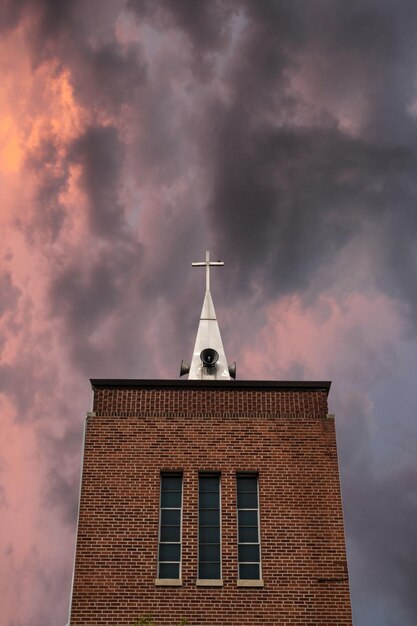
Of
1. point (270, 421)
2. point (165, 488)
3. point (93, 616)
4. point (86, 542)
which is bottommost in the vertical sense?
point (93, 616)

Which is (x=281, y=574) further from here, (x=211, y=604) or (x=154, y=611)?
(x=154, y=611)

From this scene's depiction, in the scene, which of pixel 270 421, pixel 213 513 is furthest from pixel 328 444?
pixel 213 513

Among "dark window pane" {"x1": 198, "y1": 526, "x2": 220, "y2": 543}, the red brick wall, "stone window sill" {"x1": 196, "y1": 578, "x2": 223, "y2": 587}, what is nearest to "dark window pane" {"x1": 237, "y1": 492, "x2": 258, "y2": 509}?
the red brick wall

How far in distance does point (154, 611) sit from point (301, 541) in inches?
160

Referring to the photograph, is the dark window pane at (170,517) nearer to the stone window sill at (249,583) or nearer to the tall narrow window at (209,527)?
the tall narrow window at (209,527)

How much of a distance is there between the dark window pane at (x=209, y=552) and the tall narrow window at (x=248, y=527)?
0.58 metres

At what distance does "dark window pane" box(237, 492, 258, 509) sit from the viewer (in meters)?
20.7

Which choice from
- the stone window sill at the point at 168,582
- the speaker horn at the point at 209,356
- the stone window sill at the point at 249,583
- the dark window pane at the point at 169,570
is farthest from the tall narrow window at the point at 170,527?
the speaker horn at the point at 209,356

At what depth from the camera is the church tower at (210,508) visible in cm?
1930

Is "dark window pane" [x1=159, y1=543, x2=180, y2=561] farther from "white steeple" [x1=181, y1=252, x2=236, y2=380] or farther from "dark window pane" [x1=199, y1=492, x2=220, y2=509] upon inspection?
"white steeple" [x1=181, y1=252, x2=236, y2=380]

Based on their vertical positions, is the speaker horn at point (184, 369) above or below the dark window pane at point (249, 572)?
above

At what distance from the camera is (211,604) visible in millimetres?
19250

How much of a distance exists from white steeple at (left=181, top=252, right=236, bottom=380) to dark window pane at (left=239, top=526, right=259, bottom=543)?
23.2 feet

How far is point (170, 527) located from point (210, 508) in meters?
1.16
